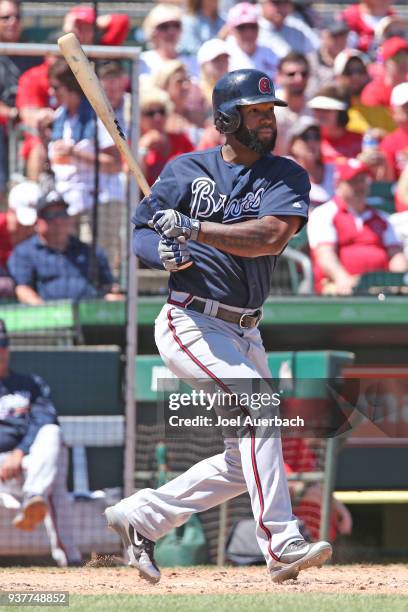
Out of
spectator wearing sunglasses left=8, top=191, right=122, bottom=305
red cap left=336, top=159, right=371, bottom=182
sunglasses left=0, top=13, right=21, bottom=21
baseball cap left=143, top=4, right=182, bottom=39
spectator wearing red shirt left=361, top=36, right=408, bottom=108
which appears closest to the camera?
spectator wearing sunglasses left=8, top=191, right=122, bottom=305

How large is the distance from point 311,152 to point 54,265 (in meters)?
2.12

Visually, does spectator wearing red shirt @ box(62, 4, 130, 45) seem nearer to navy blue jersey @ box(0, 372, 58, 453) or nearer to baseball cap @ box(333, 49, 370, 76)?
baseball cap @ box(333, 49, 370, 76)

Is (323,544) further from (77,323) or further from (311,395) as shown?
(77,323)

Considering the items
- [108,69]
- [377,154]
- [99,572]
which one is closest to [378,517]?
[99,572]

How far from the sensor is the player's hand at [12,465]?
253 inches

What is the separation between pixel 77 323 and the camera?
22.1 feet

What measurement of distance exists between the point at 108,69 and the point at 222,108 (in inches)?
117

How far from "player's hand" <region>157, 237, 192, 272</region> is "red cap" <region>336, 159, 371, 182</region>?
360 cm

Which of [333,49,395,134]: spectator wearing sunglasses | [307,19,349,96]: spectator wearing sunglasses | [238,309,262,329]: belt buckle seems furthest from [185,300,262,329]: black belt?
[307,19,349,96]: spectator wearing sunglasses

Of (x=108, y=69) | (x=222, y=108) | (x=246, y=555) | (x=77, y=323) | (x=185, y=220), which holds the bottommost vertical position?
(x=246, y=555)

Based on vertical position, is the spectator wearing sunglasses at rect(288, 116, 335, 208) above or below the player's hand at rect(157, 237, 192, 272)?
above

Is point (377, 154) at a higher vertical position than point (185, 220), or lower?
higher

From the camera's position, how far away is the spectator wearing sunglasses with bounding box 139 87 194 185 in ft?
25.9

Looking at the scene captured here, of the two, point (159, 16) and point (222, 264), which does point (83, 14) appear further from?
point (222, 264)
